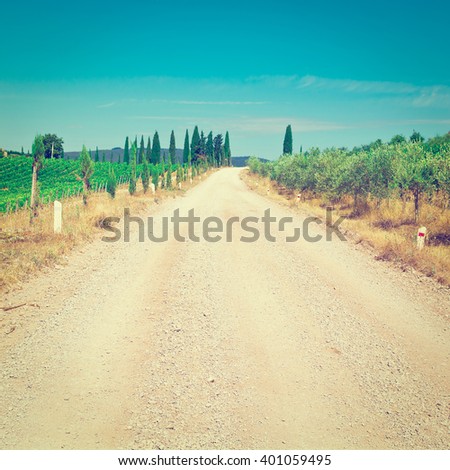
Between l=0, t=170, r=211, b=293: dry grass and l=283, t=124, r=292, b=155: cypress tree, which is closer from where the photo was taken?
l=0, t=170, r=211, b=293: dry grass

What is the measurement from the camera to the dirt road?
349 cm

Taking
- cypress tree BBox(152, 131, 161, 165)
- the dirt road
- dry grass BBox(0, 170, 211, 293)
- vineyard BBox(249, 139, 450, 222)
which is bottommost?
the dirt road

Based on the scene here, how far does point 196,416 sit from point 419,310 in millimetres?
5166

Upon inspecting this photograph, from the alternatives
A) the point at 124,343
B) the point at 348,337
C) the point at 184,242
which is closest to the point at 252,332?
the point at 348,337

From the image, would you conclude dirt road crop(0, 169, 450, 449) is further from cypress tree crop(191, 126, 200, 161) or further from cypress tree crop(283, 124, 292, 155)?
cypress tree crop(191, 126, 200, 161)

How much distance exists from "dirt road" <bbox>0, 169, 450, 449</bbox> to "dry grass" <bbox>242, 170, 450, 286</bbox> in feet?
3.63

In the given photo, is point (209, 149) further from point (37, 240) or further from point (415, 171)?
point (37, 240)

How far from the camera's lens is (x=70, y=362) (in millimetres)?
4578

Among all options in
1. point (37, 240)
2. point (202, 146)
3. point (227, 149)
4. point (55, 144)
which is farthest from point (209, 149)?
point (37, 240)

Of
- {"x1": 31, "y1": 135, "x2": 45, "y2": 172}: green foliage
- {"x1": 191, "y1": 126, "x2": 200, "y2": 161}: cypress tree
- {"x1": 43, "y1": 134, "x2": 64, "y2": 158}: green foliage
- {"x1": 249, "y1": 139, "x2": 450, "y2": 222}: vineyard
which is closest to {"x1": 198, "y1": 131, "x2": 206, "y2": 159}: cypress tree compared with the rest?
{"x1": 191, "y1": 126, "x2": 200, "y2": 161}: cypress tree

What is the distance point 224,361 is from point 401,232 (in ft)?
36.9

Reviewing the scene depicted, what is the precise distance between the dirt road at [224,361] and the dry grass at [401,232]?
111cm

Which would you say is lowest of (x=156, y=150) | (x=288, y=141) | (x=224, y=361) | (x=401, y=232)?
(x=224, y=361)

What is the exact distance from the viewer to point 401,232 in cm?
1338
